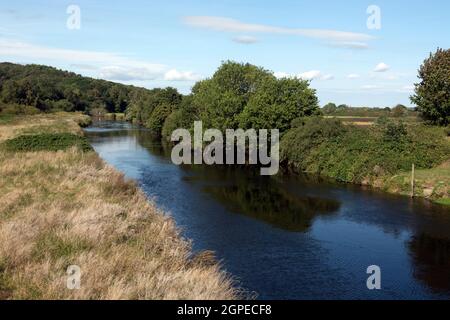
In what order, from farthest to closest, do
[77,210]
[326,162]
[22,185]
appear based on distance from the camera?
[326,162]
[22,185]
[77,210]

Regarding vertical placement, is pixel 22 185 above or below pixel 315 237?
above

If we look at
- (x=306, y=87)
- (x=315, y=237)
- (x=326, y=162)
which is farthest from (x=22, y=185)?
(x=306, y=87)

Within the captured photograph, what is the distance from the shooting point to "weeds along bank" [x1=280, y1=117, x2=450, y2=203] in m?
33.3

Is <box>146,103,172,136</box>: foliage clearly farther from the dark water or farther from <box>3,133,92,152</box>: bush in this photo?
the dark water

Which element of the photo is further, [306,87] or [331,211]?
[306,87]

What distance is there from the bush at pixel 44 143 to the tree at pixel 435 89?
109ft

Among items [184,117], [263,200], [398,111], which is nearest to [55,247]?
[263,200]

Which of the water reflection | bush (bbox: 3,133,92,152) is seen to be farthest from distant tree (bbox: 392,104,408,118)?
the water reflection

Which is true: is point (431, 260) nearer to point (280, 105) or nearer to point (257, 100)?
point (280, 105)
